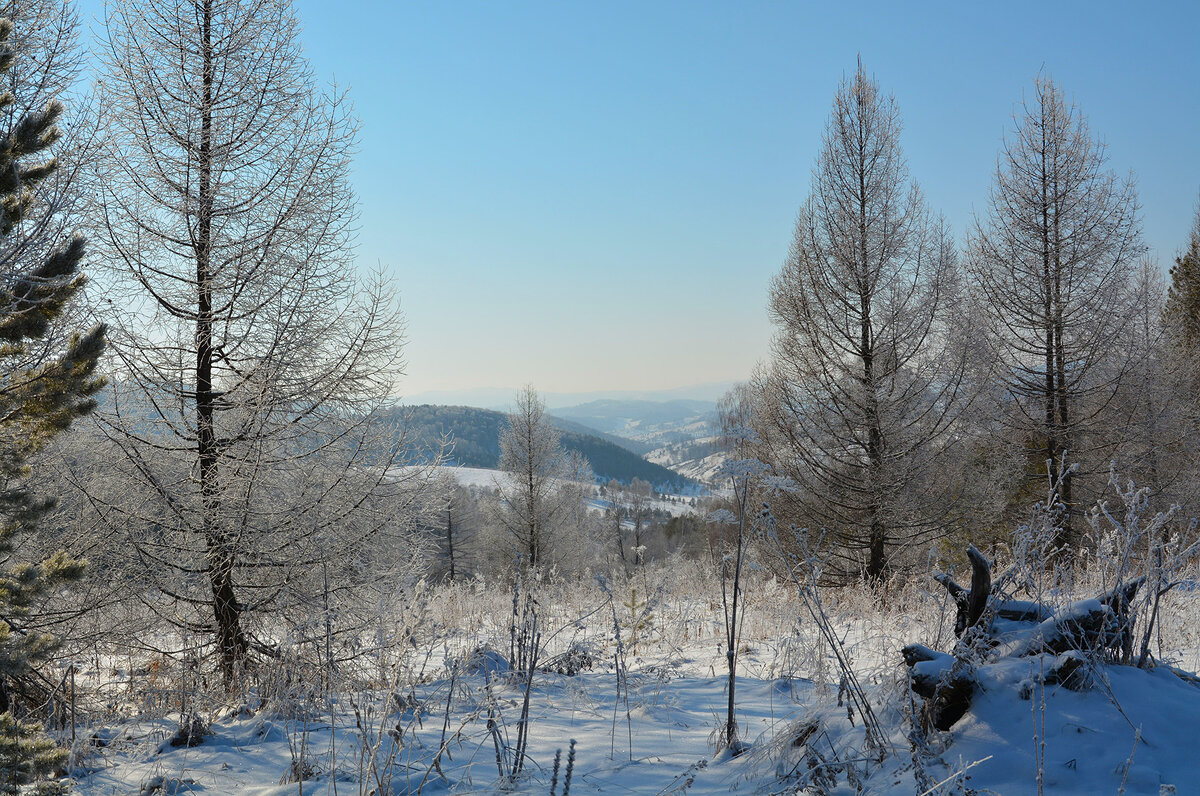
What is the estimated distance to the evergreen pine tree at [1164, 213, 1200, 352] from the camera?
1766 cm

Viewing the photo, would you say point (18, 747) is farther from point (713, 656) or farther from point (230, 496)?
point (713, 656)

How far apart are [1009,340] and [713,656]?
932 centimetres

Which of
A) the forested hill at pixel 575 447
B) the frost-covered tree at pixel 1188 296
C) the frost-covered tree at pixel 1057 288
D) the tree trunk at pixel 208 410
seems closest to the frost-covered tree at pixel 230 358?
the tree trunk at pixel 208 410

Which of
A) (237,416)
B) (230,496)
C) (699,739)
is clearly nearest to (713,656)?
(699,739)

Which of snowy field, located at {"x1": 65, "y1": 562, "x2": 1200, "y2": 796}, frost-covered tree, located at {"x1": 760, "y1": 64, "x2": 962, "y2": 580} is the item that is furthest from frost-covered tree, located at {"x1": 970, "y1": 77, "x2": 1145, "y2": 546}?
snowy field, located at {"x1": 65, "y1": 562, "x2": 1200, "y2": 796}

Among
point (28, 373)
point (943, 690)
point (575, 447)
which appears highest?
point (28, 373)

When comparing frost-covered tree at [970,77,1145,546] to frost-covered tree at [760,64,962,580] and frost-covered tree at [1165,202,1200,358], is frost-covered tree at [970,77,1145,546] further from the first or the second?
frost-covered tree at [1165,202,1200,358]

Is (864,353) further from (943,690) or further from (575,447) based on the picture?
(575,447)

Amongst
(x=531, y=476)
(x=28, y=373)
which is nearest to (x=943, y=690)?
(x=28, y=373)

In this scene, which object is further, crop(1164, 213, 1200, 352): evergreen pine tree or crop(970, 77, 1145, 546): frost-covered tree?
crop(1164, 213, 1200, 352): evergreen pine tree

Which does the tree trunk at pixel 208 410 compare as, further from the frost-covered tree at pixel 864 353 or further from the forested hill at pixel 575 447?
the forested hill at pixel 575 447

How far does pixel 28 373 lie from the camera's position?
11.9 ft

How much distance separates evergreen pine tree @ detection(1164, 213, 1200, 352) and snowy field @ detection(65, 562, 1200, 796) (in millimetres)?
17676

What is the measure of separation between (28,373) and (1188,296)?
25547 millimetres
